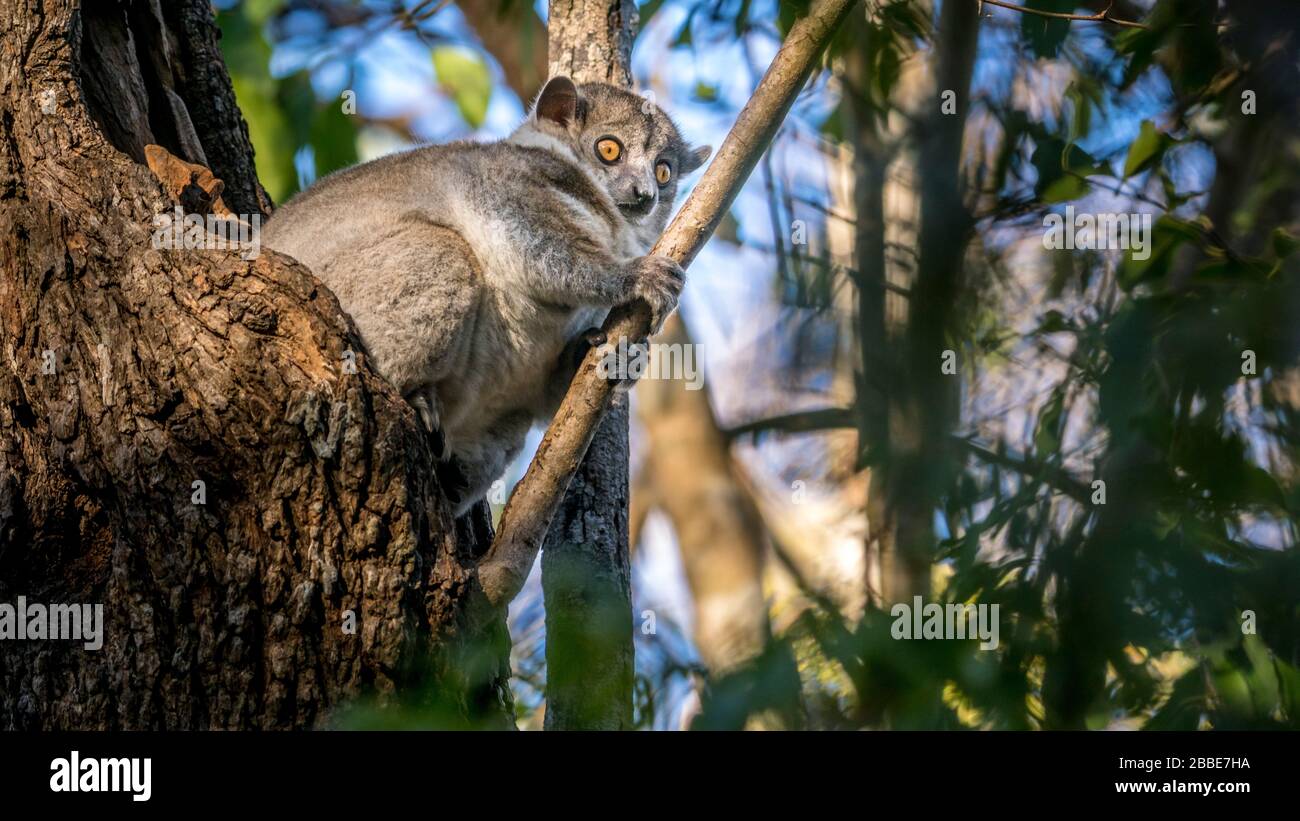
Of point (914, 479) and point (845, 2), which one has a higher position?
point (845, 2)

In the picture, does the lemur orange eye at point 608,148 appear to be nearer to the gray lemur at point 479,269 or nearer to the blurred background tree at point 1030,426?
the gray lemur at point 479,269

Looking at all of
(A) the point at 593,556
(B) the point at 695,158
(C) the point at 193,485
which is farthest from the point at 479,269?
(B) the point at 695,158

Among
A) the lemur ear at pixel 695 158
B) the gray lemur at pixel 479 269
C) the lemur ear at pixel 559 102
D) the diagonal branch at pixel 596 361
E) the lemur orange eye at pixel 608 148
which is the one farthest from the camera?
the lemur ear at pixel 695 158

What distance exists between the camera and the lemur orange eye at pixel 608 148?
6.36 metres

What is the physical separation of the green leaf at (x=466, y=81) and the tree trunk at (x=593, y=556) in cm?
202

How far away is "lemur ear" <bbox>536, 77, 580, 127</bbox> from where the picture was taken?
624 cm

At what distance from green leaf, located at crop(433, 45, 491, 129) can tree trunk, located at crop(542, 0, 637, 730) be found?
2.02m

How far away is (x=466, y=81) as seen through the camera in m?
8.66

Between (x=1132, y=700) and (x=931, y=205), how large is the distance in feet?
3.08

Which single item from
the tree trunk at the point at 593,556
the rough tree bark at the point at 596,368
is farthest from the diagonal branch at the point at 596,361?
the tree trunk at the point at 593,556

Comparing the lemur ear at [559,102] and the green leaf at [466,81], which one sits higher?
the green leaf at [466,81]
